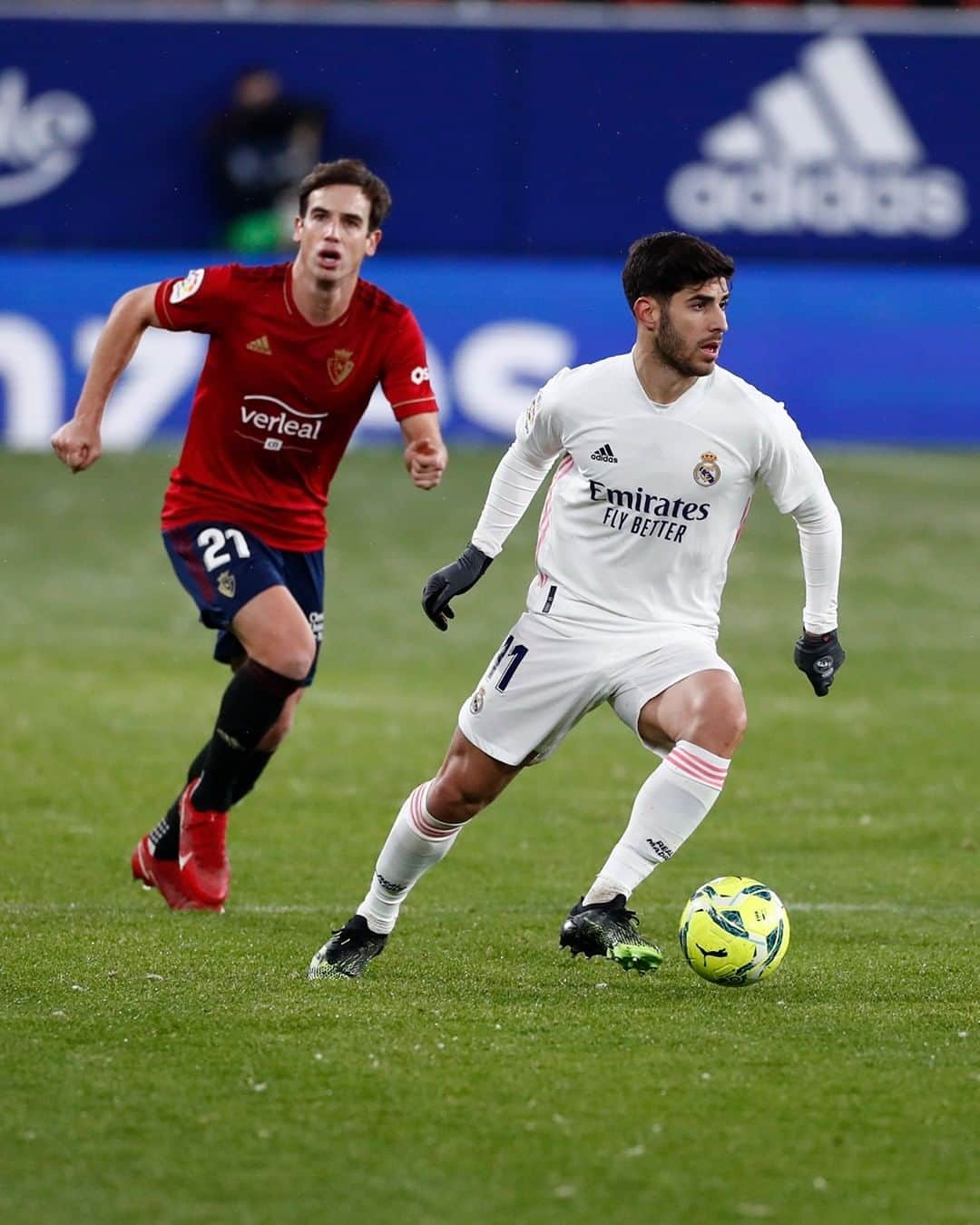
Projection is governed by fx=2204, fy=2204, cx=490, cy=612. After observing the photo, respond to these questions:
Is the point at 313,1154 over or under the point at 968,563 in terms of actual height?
under

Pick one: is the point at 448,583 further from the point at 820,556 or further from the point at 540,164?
the point at 540,164

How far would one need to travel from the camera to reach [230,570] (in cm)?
772

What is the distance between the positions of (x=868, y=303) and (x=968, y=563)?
2.54 metres

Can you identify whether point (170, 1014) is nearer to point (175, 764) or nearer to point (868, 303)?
point (175, 764)

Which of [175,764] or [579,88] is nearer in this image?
[175,764]

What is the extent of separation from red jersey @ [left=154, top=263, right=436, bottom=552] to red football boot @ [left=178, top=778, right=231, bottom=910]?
102cm

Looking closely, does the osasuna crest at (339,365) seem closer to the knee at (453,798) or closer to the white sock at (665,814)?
the knee at (453,798)

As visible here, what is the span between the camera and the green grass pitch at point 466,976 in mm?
4613

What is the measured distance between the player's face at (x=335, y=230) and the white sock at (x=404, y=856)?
2.07 meters

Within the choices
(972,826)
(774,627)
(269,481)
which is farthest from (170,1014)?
(774,627)

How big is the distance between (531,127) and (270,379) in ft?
35.6

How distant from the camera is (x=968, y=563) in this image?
1686 centimetres

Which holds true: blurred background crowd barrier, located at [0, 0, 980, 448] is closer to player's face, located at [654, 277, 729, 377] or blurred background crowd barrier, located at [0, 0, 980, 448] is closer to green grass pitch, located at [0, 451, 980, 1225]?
green grass pitch, located at [0, 451, 980, 1225]

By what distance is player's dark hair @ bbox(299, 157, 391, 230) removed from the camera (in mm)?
7754
